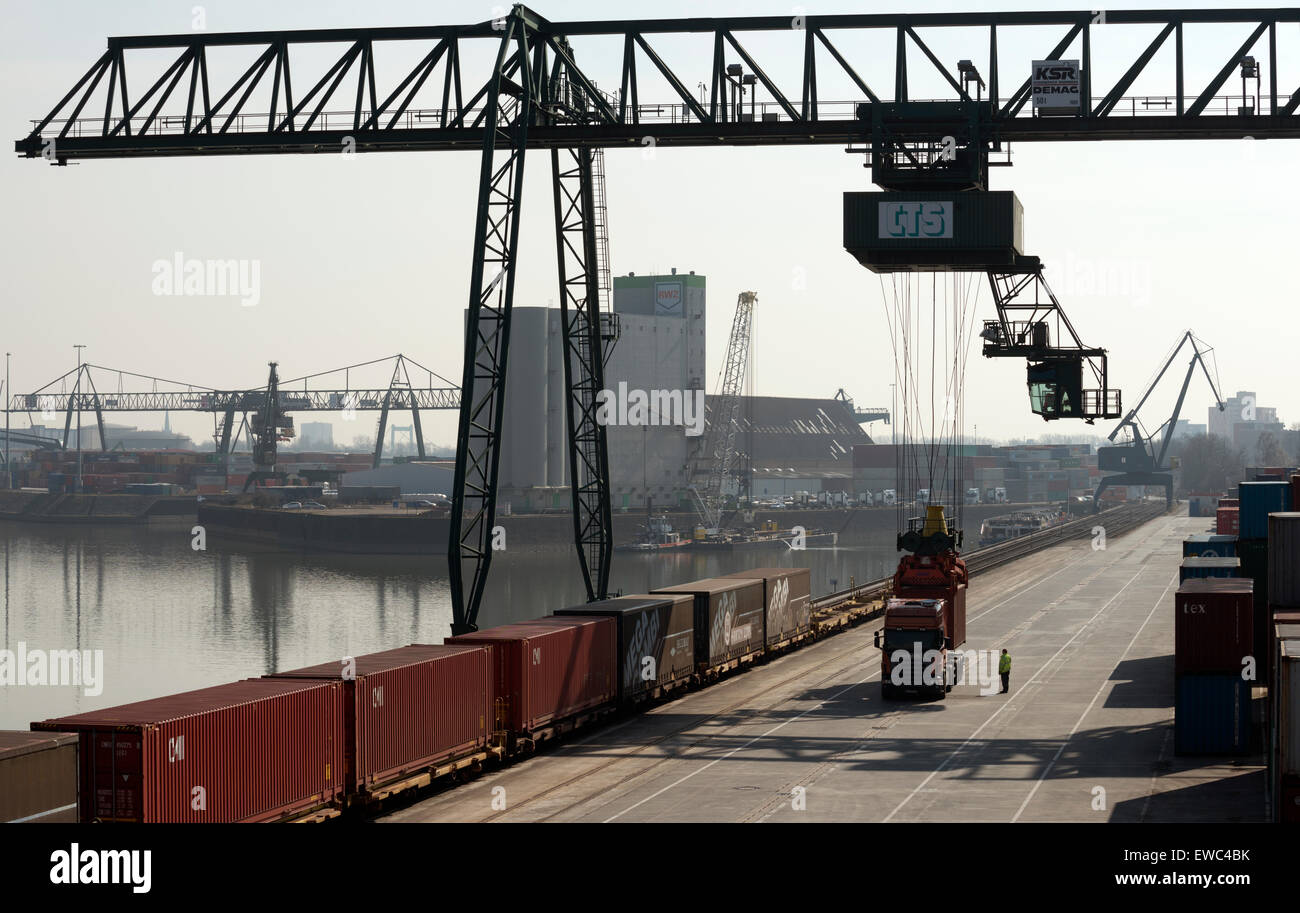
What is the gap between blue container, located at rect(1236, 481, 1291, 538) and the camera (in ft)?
160

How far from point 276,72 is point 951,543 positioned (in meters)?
28.7

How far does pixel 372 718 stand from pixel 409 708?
5.71ft

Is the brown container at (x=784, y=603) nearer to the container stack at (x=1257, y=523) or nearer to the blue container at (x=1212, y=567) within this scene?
the blue container at (x=1212, y=567)

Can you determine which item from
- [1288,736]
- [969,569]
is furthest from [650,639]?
[969,569]

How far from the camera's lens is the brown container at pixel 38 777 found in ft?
64.8

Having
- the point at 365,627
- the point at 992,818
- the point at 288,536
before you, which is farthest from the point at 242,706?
the point at 288,536

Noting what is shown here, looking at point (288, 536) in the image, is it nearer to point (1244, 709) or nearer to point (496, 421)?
point (496, 421)

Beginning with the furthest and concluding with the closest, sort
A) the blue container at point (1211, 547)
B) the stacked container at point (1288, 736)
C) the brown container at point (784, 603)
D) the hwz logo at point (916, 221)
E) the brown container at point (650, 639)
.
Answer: the brown container at point (784, 603)
the blue container at point (1211, 547)
the brown container at point (650, 639)
the hwz logo at point (916, 221)
the stacked container at point (1288, 736)

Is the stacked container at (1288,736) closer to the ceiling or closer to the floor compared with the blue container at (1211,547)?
closer to the floor

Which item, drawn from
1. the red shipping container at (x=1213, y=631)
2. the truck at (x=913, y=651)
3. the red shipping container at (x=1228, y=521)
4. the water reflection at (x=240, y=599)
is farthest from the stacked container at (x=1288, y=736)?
the red shipping container at (x=1228, y=521)

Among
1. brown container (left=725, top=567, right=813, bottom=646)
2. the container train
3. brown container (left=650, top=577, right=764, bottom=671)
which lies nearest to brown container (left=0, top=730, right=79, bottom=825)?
the container train

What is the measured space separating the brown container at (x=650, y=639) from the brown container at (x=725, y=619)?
0.80 m

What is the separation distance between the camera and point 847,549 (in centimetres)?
19800

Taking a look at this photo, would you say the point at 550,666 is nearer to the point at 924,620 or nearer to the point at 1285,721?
the point at 924,620
